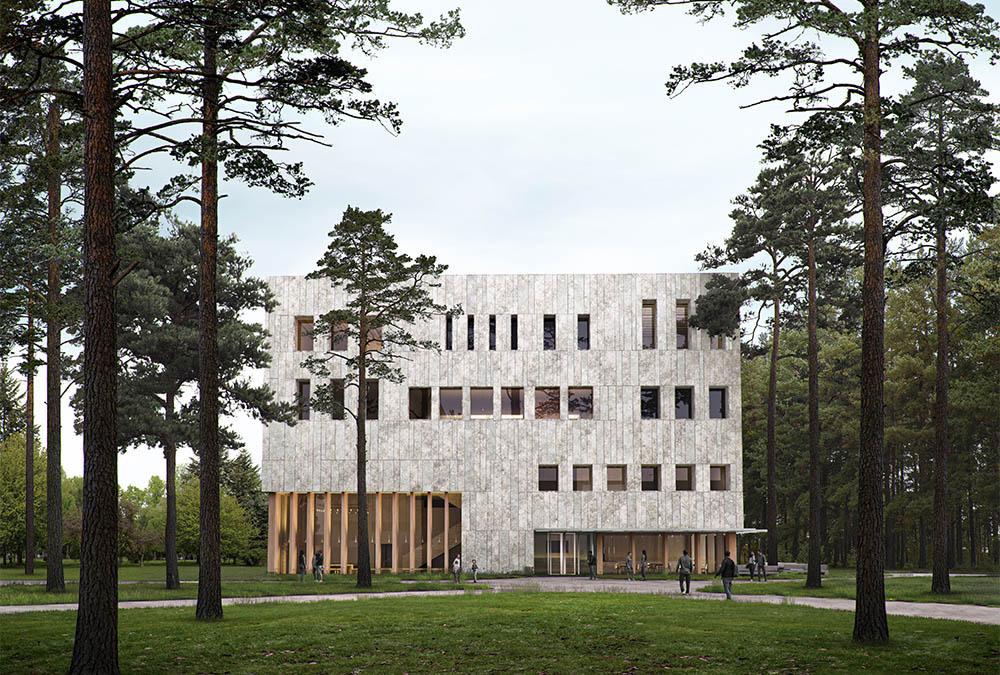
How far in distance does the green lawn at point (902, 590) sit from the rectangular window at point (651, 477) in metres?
8.22

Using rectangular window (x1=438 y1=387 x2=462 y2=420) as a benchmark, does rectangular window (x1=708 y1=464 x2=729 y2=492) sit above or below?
below

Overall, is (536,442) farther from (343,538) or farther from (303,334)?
(303,334)

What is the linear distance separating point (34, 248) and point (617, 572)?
28.9m

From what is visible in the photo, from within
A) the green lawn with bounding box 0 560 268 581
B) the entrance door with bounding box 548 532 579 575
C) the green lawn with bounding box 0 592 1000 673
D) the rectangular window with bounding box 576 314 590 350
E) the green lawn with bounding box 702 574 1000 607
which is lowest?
the green lawn with bounding box 0 560 268 581

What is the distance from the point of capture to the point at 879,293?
17.8 m

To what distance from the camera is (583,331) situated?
4712 centimetres

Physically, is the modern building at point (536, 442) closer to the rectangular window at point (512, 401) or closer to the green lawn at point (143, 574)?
the rectangular window at point (512, 401)

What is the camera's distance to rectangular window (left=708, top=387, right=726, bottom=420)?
1845 inches

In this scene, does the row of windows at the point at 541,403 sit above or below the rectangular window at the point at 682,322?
below

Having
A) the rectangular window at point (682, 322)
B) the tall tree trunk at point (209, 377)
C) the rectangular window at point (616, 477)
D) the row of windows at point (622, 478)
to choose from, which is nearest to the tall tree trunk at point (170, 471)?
the tall tree trunk at point (209, 377)

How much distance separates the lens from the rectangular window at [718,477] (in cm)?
4653

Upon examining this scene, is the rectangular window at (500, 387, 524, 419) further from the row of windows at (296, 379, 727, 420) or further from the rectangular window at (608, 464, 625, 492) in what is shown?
the rectangular window at (608, 464, 625, 492)

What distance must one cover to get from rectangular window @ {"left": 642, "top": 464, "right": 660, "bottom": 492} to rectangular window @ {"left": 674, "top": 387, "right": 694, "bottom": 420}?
249 cm

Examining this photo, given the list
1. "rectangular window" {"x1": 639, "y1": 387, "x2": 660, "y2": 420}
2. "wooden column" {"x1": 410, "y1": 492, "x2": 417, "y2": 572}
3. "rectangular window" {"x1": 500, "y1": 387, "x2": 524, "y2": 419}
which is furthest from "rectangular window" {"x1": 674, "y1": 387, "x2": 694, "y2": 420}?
"wooden column" {"x1": 410, "y1": 492, "x2": 417, "y2": 572}
